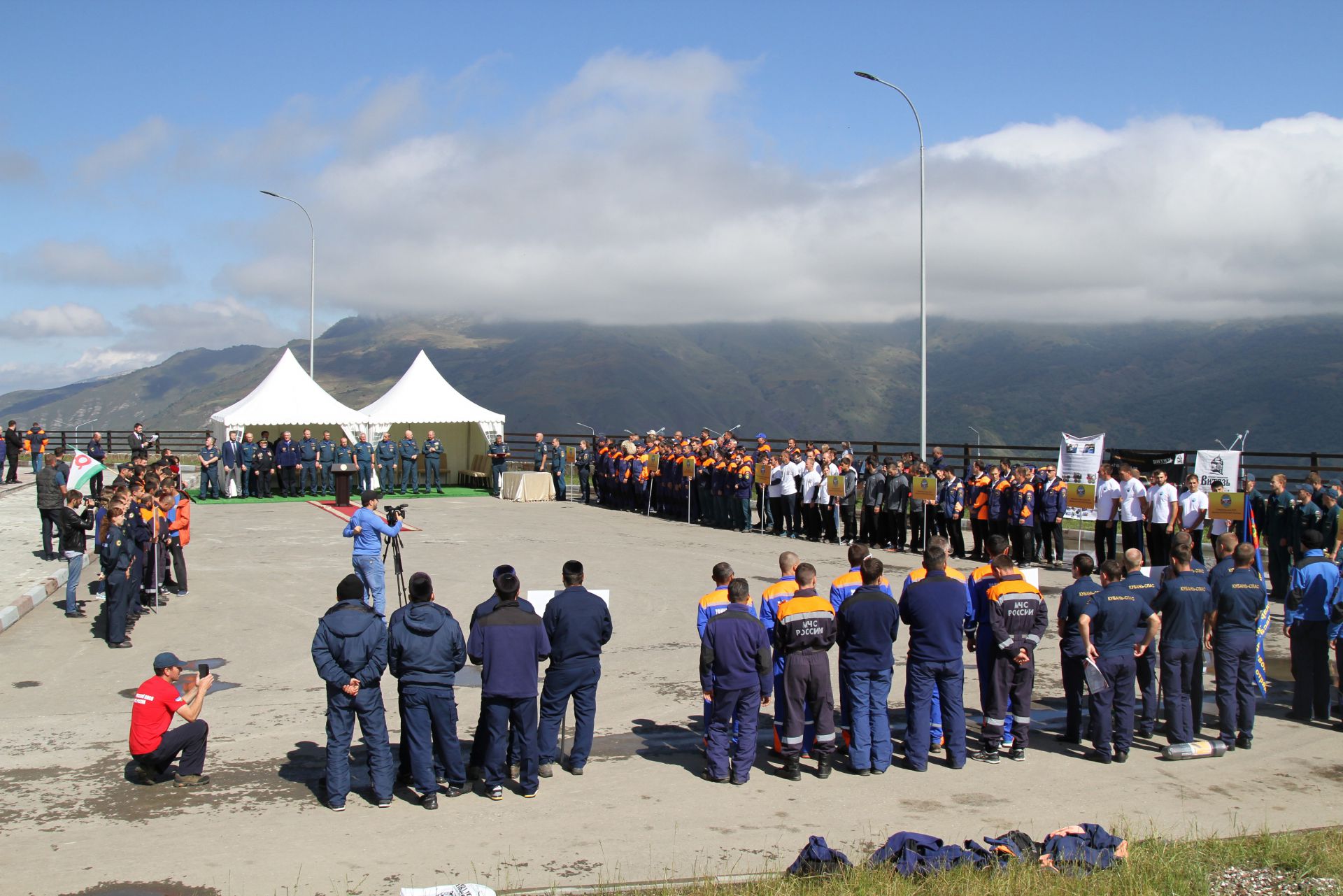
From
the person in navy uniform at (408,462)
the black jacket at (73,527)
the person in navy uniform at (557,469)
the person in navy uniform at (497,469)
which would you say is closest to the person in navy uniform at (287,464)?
the person in navy uniform at (408,462)

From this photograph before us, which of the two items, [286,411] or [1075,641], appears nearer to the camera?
[1075,641]

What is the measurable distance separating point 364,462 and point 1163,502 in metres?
21.8

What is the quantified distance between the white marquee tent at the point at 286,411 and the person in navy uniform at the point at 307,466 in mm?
787

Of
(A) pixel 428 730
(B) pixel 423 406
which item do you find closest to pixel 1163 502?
(A) pixel 428 730

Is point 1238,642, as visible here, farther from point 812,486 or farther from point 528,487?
point 528,487

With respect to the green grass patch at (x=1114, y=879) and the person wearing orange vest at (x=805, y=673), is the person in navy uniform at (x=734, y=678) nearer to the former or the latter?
the person wearing orange vest at (x=805, y=673)

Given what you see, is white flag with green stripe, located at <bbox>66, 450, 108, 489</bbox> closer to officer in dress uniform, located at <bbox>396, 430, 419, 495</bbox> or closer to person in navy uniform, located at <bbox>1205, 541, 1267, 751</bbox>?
officer in dress uniform, located at <bbox>396, 430, 419, 495</bbox>

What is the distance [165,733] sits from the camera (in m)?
7.60

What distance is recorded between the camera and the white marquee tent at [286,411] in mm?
31312

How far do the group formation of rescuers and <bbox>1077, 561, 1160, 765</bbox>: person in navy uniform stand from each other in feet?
0.04

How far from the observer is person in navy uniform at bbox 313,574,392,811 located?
7.13 meters

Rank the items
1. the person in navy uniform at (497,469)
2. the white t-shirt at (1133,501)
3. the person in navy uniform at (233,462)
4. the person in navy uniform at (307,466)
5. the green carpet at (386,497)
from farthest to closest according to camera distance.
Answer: the person in navy uniform at (497,469)
the person in navy uniform at (307,466)
the person in navy uniform at (233,462)
the green carpet at (386,497)
the white t-shirt at (1133,501)

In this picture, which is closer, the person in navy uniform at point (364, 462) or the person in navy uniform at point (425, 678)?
the person in navy uniform at point (425, 678)

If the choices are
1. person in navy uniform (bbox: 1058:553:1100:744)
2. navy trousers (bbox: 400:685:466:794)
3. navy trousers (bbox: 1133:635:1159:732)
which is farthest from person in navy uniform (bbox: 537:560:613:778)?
navy trousers (bbox: 1133:635:1159:732)
